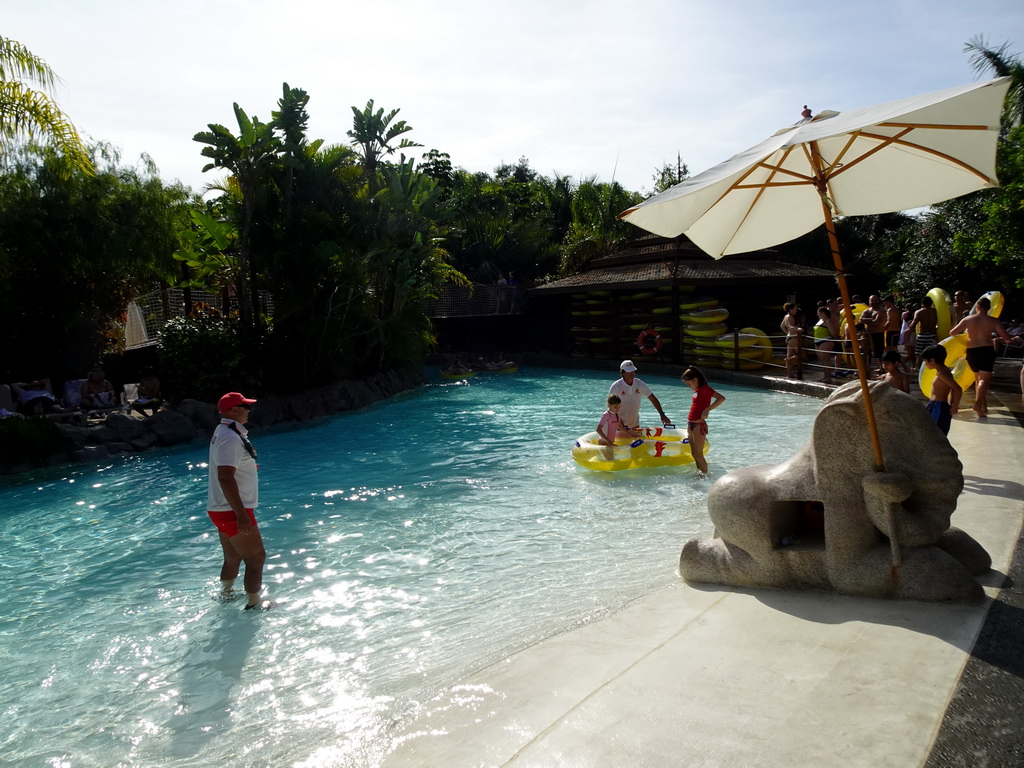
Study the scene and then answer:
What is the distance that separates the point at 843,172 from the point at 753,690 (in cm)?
374

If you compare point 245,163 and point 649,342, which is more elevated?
point 245,163

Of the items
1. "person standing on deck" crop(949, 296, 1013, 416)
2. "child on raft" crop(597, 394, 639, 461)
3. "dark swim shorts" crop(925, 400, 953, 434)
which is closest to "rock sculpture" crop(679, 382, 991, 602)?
"dark swim shorts" crop(925, 400, 953, 434)

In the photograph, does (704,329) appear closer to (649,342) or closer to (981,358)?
(649,342)

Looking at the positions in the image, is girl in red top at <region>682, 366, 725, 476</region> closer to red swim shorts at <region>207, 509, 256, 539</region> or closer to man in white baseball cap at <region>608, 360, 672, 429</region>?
man in white baseball cap at <region>608, 360, 672, 429</region>

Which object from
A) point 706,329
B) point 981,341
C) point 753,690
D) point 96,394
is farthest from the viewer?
point 706,329

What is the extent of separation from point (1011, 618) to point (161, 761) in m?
4.32

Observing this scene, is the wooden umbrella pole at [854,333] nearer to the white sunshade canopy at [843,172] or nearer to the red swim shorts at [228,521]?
the white sunshade canopy at [843,172]

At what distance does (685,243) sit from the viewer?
73.7 ft

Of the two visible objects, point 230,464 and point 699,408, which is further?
point 699,408

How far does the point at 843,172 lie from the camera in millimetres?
5297

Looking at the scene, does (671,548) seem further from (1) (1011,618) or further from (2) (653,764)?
(2) (653,764)

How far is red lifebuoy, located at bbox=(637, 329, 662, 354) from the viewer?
21.3 m

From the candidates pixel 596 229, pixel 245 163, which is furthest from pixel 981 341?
pixel 596 229

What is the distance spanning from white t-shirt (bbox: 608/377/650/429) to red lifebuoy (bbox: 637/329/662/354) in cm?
1195
